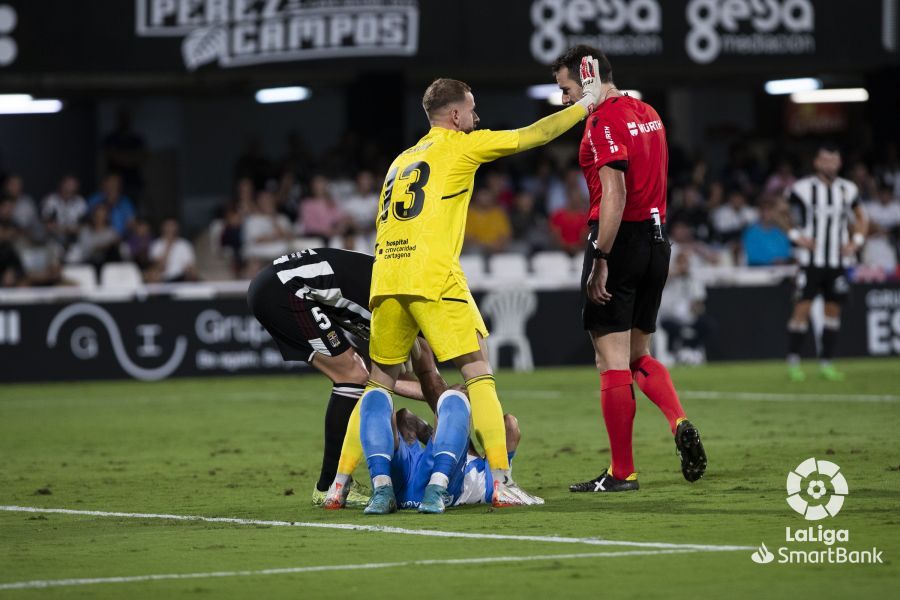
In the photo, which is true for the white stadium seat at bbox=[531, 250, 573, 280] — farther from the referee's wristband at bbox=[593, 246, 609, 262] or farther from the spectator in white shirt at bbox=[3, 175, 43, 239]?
the referee's wristband at bbox=[593, 246, 609, 262]

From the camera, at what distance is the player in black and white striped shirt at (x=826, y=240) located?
17062 millimetres

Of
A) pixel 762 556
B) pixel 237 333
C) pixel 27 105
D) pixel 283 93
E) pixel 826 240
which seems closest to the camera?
pixel 762 556

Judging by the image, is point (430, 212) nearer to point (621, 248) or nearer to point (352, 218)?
point (621, 248)

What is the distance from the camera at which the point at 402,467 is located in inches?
311

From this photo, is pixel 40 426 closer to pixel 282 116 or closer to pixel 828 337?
pixel 828 337

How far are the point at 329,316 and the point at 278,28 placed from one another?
42.4 ft

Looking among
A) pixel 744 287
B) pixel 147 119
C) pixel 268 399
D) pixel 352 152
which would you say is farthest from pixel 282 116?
pixel 268 399

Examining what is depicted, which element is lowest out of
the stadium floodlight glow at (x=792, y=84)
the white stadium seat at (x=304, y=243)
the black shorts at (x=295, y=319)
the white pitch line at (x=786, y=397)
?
the white pitch line at (x=786, y=397)

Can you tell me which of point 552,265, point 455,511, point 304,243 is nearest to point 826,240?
point 552,265

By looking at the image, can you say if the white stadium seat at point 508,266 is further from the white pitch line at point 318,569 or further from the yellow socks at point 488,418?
the white pitch line at point 318,569

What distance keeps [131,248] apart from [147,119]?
330 inches

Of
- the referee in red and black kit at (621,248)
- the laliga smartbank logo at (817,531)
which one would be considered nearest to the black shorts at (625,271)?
the referee in red and black kit at (621,248)

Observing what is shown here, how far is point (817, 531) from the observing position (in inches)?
257

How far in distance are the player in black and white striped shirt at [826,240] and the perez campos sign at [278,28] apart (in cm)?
650
